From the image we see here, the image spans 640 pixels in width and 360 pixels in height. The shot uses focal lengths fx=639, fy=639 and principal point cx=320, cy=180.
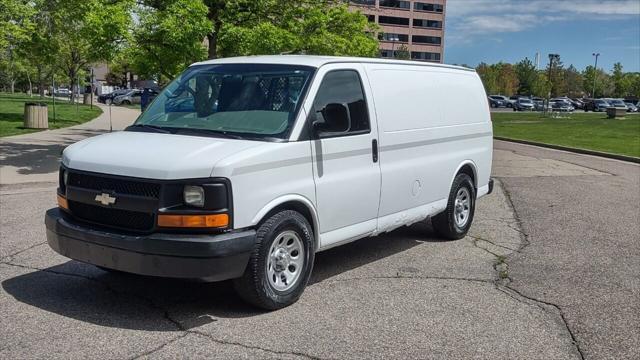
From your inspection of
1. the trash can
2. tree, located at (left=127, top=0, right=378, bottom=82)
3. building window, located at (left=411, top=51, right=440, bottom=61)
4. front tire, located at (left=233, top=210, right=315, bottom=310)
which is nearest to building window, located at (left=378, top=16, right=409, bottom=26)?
building window, located at (left=411, top=51, right=440, bottom=61)

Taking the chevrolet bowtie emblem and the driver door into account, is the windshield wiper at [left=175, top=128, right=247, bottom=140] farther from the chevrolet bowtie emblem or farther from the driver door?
the chevrolet bowtie emblem

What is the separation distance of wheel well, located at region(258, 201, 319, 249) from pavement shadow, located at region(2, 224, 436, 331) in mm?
713

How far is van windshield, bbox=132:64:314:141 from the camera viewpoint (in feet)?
16.9

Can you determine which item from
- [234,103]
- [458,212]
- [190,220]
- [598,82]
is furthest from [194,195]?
[598,82]

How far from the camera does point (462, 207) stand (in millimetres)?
7758

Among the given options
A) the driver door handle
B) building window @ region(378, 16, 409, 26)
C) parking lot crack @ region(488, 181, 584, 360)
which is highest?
building window @ region(378, 16, 409, 26)

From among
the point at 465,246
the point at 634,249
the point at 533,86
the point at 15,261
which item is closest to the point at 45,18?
the point at 15,261

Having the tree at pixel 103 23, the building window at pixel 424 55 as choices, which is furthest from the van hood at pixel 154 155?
the building window at pixel 424 55

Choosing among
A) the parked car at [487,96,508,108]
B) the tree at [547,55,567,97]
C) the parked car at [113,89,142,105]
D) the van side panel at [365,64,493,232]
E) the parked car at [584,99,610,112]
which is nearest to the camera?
the van side panel at [365,64,493,232]

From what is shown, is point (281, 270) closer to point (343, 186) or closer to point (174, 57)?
point (343, 186)

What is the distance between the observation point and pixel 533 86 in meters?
108

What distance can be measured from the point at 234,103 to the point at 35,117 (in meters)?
19.3

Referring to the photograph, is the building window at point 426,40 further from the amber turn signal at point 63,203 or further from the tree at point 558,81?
the amber turn signal at point 63,203

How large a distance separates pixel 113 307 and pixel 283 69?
2.41 m
